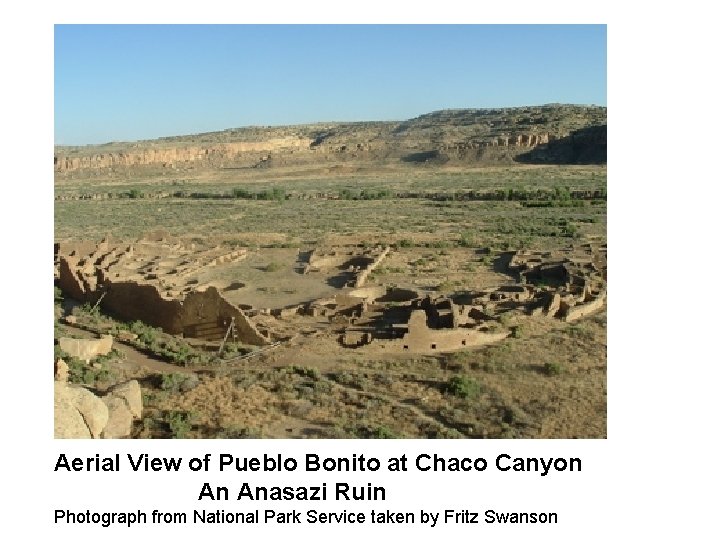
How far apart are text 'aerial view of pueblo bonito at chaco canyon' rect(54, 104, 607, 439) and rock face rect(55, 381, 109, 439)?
0.03m

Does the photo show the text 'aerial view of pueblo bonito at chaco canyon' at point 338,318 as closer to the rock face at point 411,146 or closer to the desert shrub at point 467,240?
the desert shrub at point 467,240

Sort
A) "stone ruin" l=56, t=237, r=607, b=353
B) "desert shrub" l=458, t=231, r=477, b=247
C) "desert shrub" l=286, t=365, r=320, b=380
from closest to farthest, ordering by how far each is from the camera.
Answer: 1. "desert shrub" l=286, t=365, r=320, b=380
2. "stone ruin" l=56, t=237, r=607, b=353
3. "desert shrub" l=458, t=231, r=477, b=247

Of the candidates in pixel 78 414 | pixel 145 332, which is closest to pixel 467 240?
pixel 145 332

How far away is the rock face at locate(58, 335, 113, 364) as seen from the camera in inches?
476

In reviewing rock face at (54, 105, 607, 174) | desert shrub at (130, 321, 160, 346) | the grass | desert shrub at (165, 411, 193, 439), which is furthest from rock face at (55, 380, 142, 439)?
rock face at (54, 105, 607, 174)

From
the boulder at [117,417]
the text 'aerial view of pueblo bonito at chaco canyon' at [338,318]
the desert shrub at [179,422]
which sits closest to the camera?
the boulder at [117,417]

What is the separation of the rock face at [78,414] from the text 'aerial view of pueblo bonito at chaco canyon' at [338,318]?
0.03 m

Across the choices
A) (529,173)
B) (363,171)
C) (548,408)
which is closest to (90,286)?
(548,408)

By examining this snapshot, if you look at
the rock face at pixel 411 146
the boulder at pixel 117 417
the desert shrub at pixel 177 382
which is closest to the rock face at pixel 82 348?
the desert shrub at pixel 177 382

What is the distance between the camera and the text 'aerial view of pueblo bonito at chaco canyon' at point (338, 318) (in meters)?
10.3

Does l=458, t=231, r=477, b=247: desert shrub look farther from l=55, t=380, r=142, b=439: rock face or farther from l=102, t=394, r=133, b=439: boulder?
l=102, t=394, r=133, b=439: boulder

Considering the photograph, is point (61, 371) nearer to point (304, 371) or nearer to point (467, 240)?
point (304, 371)

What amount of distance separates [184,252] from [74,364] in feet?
49.2

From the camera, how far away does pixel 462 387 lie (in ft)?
36.9
